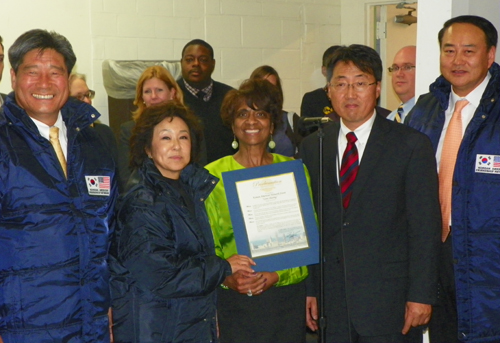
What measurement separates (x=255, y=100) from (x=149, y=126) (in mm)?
650

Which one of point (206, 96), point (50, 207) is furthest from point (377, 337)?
point (206, 96)

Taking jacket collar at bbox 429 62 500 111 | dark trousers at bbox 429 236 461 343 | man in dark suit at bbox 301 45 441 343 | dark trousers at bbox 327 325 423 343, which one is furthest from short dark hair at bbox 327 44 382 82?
dark trousers at bbox 327 325 423 343

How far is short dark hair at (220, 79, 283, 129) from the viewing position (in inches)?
133

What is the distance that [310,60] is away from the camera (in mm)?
8078

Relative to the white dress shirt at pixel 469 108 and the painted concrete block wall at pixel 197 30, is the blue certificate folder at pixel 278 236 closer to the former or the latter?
the white dress shirt at pixel 469 108

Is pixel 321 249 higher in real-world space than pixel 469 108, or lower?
lower

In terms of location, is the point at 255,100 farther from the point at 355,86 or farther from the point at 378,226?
the point at 378,226

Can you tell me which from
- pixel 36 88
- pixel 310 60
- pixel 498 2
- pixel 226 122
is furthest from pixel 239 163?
pixel 310 60

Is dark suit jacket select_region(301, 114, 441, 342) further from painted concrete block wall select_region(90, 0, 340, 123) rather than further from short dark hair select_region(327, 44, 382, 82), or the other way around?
painted concrete block wall select_region(90, 0, 340, 123)

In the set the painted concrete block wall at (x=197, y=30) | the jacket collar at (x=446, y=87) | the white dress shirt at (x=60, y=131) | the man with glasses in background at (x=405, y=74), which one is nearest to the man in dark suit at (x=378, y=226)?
the jacket collar at (x=446, y=87)

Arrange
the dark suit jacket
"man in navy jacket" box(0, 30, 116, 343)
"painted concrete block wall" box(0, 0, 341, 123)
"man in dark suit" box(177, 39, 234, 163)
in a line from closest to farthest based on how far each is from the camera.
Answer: "man in navy jacket" box(0, 30, 116, 343), the dark suit jacket, "man in dark suit" box(177, 39, 234, 163), "painted concrete block wall" box(0, 0, 341, 123)

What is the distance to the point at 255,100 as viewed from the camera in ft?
11.0

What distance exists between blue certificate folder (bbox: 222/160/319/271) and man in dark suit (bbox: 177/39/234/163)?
6.42ft

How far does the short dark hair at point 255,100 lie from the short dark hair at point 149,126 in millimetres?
409
